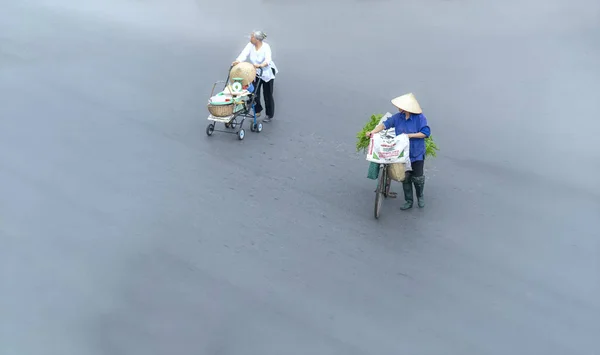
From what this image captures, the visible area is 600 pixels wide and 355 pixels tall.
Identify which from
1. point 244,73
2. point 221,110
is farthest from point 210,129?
point 244,73

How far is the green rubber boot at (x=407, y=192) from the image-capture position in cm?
798

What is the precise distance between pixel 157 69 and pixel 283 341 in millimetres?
7714

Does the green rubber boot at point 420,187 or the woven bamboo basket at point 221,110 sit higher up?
the woven bamboo basket at point 221,110

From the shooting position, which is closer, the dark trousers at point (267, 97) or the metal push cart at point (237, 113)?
the metal push cart at point (237, 113)

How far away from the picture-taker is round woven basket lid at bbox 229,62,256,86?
384 inches

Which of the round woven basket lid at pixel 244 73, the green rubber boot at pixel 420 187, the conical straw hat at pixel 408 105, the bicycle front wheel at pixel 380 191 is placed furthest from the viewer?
the round woven basket lid at pixel 244 73

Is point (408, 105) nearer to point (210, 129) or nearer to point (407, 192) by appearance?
point (407, 192)

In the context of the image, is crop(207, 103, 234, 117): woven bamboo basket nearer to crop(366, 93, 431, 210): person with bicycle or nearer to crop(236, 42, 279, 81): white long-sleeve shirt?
crop(236, 42, 279, 81): white long-sleeve shirt

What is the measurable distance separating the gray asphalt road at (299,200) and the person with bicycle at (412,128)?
52 cm

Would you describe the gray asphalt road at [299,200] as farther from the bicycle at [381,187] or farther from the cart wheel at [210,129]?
the bicycle at [381,187]

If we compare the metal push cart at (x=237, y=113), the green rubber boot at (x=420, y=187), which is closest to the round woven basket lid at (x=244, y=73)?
the metal push cart at (x=237, y=113)

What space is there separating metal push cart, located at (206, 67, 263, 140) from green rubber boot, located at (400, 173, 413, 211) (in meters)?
2.84

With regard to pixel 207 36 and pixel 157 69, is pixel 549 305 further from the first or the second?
pixel 207 36

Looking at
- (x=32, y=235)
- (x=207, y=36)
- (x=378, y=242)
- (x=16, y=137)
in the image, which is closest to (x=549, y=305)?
(x=378, y=242)
